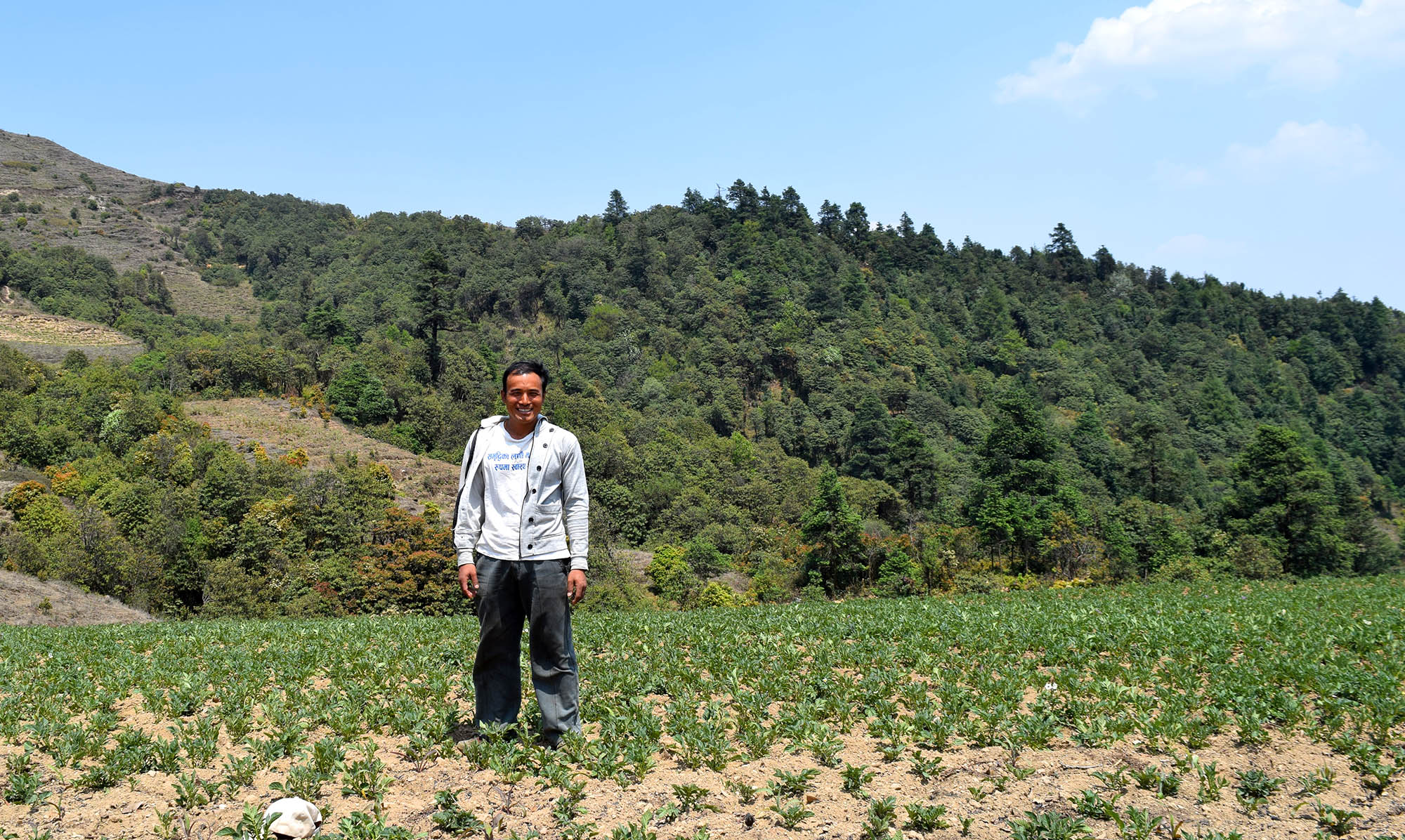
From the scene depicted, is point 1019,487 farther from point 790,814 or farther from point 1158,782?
point 790,814

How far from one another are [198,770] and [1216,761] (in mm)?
6526

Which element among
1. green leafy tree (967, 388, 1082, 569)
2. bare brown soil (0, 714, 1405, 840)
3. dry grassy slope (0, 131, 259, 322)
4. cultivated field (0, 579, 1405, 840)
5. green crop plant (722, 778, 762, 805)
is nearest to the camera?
bare brown soil (0, 714, 1405, 840)

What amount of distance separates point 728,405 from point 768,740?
97162 mm

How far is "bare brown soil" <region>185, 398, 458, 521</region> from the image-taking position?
59344 millimetres

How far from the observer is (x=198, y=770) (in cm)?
531

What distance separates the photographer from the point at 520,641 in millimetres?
5676

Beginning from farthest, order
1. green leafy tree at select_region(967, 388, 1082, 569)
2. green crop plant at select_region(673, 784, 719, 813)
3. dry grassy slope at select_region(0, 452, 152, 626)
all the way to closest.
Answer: green leafy tree at select_region(967, 388, 1082, 569), dry grassy slope at select_region(0, 452, 152, 626), green crop plant at select_region(673, 784, 719, 813)

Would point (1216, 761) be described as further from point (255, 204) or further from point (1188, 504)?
point (255, 204)

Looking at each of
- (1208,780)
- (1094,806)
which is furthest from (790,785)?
(1208,780)

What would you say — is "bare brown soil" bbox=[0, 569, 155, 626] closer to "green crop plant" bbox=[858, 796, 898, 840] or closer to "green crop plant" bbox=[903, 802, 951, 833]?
"green crop plant" bbox=[858, 796, 898, 840]

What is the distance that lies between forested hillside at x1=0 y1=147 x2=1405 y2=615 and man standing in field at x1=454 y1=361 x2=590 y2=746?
32474 millimetres

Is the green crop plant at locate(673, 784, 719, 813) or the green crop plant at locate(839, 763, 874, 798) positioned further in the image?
the green crop plant at locate(839, 763, 874, 798)

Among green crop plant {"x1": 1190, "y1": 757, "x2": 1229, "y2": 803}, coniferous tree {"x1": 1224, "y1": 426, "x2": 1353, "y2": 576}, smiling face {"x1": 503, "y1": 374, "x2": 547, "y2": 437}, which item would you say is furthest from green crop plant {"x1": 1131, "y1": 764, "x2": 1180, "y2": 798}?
coniferous tree {"x1": 1224, "y1": 426, "x2": 1353, "y2": 576}

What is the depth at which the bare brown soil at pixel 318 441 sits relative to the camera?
59.3m
